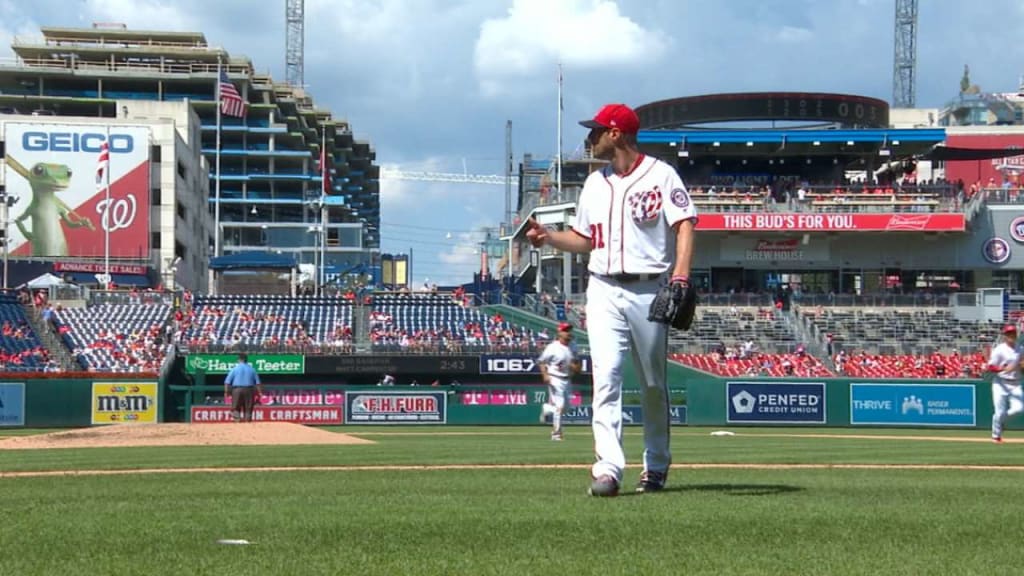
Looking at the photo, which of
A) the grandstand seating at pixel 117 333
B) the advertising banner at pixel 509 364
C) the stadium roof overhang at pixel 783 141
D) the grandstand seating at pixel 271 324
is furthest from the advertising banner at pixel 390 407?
the stadium roof overhang at pixel 783 141

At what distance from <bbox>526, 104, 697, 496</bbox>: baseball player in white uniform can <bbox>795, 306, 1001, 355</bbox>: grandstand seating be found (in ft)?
117

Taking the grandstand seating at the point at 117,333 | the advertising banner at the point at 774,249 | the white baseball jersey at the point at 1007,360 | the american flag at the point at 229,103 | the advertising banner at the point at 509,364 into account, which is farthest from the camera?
the american flag at the point at 229,103

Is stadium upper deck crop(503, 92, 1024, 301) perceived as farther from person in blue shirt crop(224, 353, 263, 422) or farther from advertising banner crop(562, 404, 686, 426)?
person in blue shirt crop(224, 353, 263, 422)

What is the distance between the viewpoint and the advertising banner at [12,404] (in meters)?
32.4

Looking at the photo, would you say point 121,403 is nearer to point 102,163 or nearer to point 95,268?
point 102,163

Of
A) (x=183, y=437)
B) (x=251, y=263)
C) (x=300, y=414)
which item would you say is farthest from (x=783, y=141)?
(x=183, y=437)

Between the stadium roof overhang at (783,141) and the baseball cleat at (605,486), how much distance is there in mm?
45210

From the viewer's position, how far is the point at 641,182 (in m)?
7.47

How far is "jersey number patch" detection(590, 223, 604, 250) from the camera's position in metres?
7.52

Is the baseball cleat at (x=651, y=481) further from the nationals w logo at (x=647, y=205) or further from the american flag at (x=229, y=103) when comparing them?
the american flag at (x=229, y=103)

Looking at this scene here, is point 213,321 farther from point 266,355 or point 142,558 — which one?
point 142,558

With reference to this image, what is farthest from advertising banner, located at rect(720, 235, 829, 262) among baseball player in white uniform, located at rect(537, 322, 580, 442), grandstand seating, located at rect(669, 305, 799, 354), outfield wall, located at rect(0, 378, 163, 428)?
baseball player in white uniform, located at rect(537, 322, 580, 442)

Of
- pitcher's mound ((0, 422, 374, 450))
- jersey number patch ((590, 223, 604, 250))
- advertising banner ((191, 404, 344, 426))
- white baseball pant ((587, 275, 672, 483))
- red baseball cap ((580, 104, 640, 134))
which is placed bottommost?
advertising banner ((191, 404, 344, 426))

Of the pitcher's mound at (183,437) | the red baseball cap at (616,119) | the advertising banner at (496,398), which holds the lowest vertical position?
the advertising banner at (496,398)
